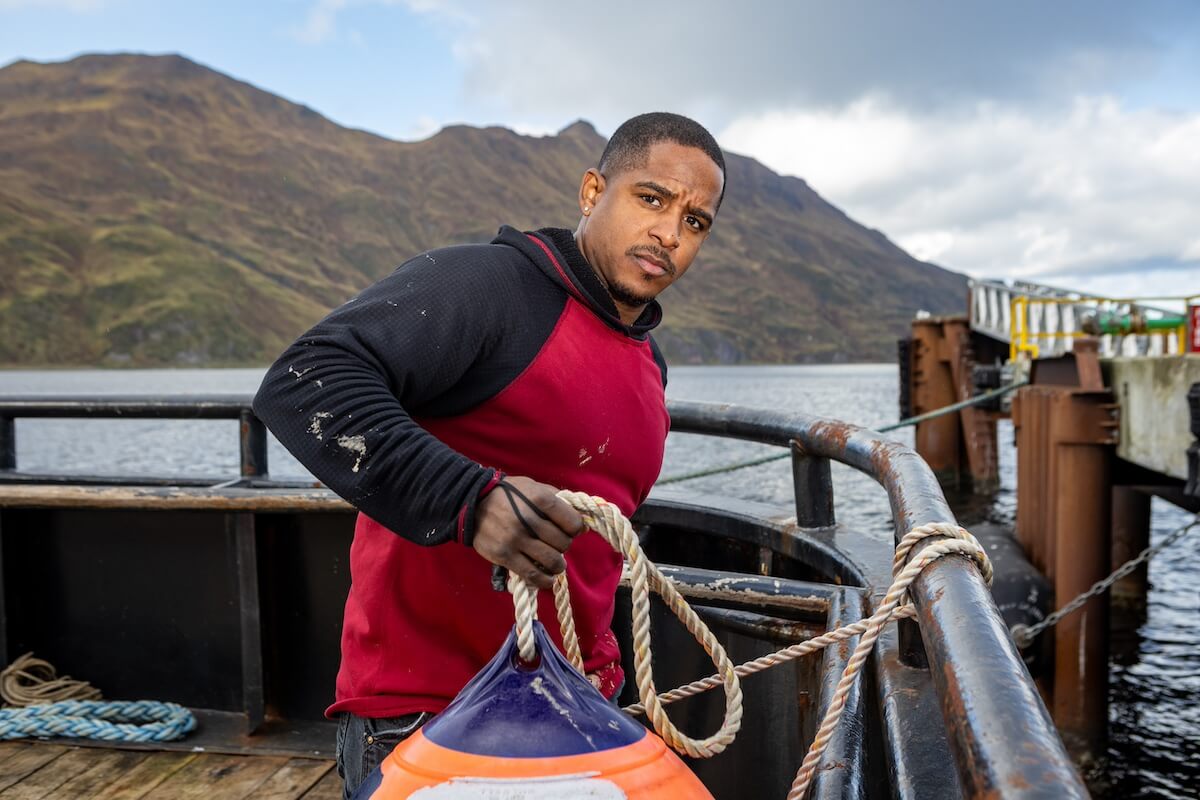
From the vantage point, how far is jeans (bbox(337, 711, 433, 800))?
1.86 metres

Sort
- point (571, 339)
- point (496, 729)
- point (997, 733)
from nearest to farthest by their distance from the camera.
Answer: point (997, 733) < point (496, 729) < point (571, 339)

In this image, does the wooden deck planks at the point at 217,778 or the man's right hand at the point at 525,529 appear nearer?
the man's right hand at the point at 525,529

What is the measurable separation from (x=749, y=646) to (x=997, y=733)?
1701 mm

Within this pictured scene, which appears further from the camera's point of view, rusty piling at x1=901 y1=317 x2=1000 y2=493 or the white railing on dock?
rusty piling at x1=901 y1=317 x2=1000 y2=493

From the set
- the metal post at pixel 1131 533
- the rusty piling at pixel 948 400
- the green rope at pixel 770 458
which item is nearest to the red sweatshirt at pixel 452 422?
the green rope at pixel 770 458

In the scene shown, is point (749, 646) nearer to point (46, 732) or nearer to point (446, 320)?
point (446, 320)

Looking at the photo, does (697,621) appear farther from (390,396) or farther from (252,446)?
(252,446)

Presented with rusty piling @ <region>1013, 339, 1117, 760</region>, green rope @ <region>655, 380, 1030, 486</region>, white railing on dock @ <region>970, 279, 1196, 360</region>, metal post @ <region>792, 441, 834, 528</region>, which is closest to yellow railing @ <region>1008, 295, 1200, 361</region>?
white railing on dock @ <region>970, 279, 1196, 360</region>

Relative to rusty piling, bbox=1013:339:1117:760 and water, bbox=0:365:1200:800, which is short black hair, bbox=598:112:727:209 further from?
rusty piling, bbox=1013:339:1117:760

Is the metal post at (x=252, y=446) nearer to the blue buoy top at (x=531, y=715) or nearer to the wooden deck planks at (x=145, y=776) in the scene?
the wooden deck planks at (x=145, y=776)

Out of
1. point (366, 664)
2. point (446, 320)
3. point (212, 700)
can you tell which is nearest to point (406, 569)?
point (366, 664)

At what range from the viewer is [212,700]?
364cm

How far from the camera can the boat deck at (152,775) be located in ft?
9.87

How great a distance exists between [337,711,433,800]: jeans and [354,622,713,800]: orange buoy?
50 cm
